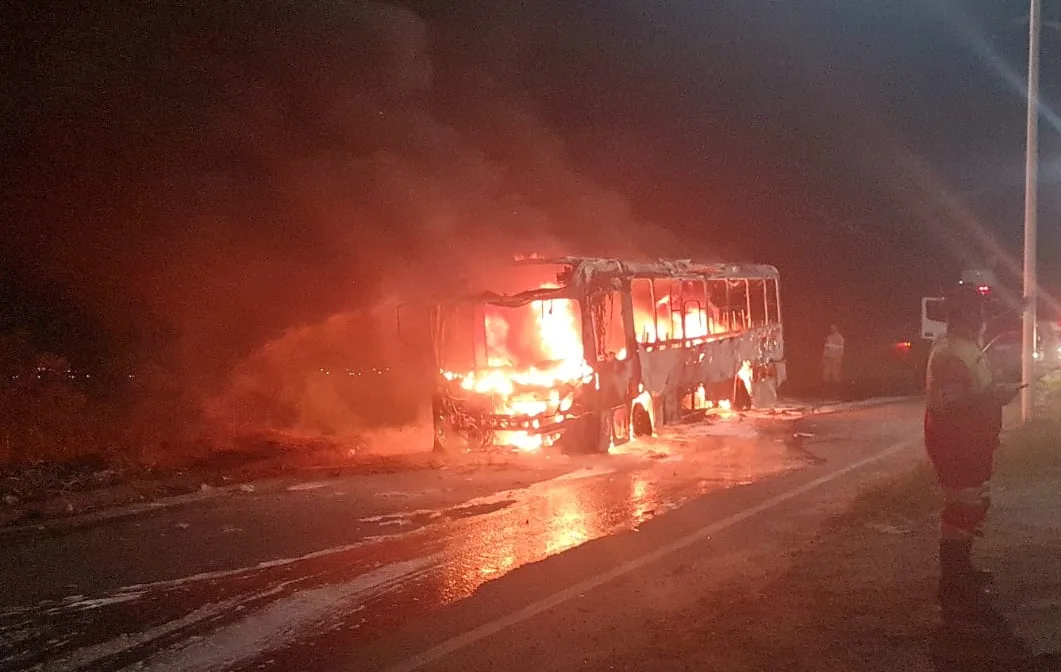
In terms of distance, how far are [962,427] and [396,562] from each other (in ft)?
12.8

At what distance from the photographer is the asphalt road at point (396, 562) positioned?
5074 millimetres

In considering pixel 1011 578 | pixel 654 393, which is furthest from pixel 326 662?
pixel 654 393

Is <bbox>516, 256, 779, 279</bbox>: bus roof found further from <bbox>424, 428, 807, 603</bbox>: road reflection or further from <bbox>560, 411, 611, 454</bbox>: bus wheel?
<bbox>424, 428, 807, 603</bbox>: road reflection

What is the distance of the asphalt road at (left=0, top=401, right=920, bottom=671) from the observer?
507cm

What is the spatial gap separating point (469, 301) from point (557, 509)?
3930 millimetres

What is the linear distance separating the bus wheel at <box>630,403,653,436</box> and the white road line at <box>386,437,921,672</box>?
3740mm

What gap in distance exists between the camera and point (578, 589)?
596 centimetres

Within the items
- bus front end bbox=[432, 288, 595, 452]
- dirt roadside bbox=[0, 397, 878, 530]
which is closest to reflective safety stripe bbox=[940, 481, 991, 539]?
dirt roadside bbox=[0, 397, 878, 530]

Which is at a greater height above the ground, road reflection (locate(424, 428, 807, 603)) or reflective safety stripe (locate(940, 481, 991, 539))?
reflective safety stripe (locate(940, 481, 991, 539))

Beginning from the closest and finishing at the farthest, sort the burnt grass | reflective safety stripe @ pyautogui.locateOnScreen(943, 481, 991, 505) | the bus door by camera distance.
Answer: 1. reflective safety stripe @ pyautogui.locateOnScreen(943, 481, 991, 505)
2. the burnt grass
3. the bus door

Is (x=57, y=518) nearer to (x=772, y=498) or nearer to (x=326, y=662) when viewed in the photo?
(x=326, y=662)

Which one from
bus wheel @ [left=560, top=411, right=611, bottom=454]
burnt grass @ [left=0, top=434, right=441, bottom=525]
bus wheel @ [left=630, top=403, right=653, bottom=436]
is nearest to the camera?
burnt grass @ [left=0, top=434, right=441, bottom=525]

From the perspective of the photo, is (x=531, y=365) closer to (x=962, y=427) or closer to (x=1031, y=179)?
(x=962, y=427)

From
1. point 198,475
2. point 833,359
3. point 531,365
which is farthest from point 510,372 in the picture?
point 833,359
